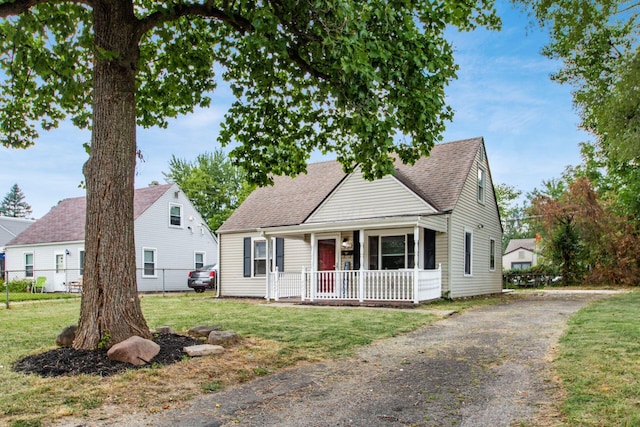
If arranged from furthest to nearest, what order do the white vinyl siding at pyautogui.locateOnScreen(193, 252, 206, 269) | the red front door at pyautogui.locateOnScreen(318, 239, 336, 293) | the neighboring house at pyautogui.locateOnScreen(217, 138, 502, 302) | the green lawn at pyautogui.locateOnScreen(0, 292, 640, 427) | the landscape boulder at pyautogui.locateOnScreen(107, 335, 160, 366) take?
the white vinyl siding at pyautogui.locateOnScreen(193, 252, 206, 269)
the red front door at pyautogui.locateOnScreen(318, 239, 336, 293)
the neighboring house at pyautogui.locateOnScreen(217, 138, 502, 302)
the landscape boulder at pyautogui.locateOnScreen(107, 335, 160, 366)
the green lawn at pyautogui.locateOnScreen(0, 292, 640, 427)

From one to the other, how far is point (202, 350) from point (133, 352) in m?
0.91

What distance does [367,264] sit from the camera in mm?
16219

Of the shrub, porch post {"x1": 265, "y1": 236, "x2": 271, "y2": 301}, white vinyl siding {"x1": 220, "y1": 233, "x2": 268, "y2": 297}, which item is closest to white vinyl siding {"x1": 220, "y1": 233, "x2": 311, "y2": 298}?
white vinyl siding {"x1": 220, "y1": 233, "x2": 268, "y2": 297}

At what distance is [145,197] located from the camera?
26.2 meters

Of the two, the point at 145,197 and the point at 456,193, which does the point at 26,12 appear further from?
the point at 145,197

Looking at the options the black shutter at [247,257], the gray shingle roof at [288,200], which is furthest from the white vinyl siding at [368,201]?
the black shutter at [247,257]

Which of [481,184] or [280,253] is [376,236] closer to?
[280,253]

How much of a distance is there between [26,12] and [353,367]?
681 cm

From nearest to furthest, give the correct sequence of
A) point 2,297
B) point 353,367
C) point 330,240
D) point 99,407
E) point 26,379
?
point 99,407 → point 26,379 → point 353,367 → point 330,240 → point 2,297

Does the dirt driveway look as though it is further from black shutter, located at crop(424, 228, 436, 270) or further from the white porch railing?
black shutter, located at crop(424, 228, 436, 270)

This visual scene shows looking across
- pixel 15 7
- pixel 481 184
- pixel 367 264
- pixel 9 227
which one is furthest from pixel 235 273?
pixel 9 227

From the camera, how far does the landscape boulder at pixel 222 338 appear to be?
699 centimetres

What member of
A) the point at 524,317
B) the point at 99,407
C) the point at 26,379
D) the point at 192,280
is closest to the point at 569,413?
the point at 99,407

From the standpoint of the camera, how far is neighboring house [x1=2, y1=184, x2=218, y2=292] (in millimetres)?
24812
